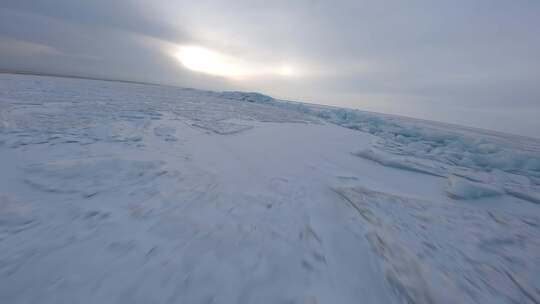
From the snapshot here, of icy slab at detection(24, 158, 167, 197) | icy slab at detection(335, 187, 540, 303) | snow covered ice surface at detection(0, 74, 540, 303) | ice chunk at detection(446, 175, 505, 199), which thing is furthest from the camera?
ice chunk at detection(446, 175, 505, 199)

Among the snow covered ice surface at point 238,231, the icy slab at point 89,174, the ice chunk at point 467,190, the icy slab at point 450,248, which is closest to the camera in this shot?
the snow covered ice surface at point 238,231

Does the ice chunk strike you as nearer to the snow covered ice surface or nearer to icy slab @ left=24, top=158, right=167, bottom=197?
the snow covered ice surface

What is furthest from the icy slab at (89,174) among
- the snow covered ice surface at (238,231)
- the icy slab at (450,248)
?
the icy slab at (450,248)

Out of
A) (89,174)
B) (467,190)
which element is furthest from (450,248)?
(89,174)

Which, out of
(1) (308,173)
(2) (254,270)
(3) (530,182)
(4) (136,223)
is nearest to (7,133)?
(4) (136,223)

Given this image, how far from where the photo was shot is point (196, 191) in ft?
5.84

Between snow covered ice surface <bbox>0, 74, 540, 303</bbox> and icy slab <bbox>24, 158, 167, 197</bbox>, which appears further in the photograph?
icy slab <bbox>24, 158, 167, 197</bbox>

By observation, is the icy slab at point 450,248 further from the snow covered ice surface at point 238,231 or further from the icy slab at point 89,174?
the icy slab at point 89,174

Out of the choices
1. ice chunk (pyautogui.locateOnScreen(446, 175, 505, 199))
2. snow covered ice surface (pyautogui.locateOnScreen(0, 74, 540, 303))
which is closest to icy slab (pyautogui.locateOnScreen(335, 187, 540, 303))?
snow covered ice surface (pyautogui.locateOnScreen(0, 74, 540, 303))

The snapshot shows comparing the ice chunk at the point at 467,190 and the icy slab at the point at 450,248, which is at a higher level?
the ice chunk at the point at 467,190

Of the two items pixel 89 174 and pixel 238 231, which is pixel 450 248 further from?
pixel 89 174

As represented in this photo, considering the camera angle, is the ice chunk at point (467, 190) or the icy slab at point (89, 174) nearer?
the icy slab at point (89, 174)

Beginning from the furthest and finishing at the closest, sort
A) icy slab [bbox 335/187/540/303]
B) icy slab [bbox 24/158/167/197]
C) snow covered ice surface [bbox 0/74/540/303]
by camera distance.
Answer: icy slab [bbox 24/158/167/197] < icy slab [bbox 335/187/540/303] < snow covered ice surface [bbox 0/74/540/303]

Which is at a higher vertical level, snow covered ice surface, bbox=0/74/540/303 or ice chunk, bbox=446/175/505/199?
ice chunk, bbox=446/175/505/199
